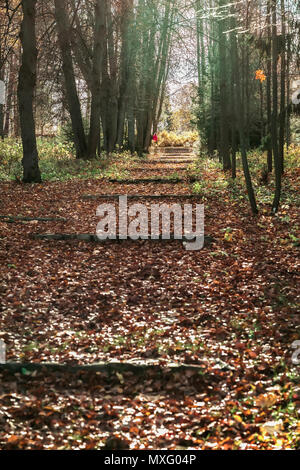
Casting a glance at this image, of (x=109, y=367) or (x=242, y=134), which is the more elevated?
(x=242, y=134)

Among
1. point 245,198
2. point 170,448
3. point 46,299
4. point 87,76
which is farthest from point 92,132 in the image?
point 170,448

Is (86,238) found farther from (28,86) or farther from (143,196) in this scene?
(28,86)

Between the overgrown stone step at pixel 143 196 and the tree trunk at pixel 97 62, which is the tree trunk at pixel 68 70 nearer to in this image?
the tree trunk at pixel 97 62

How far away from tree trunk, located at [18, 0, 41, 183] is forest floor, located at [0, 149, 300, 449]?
5.06 meters

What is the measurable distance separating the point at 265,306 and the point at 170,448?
3.08m

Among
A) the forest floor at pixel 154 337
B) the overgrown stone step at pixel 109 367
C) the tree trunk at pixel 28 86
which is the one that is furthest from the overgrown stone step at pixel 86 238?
the tree trunk at pixel 28 86

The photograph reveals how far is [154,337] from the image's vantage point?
5.88 m

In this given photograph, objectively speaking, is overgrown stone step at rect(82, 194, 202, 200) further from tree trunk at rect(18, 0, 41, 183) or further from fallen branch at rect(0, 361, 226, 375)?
fallen branch at rect(0, 361, 226, 375)

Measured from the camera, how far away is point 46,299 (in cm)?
707

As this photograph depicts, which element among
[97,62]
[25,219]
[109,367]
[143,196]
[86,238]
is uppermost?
[97,62]

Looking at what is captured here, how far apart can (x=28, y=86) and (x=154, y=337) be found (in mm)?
11258

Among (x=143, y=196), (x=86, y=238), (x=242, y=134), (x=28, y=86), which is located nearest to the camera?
(x=86, y=238)

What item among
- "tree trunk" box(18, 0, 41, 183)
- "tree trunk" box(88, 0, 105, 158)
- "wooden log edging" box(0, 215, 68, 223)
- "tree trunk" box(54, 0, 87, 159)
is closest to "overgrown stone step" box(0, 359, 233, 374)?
"wooden log edging" box(0, 215, 68, 223)

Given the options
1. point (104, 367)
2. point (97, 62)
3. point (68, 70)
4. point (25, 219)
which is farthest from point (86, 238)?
point (97, 62)
